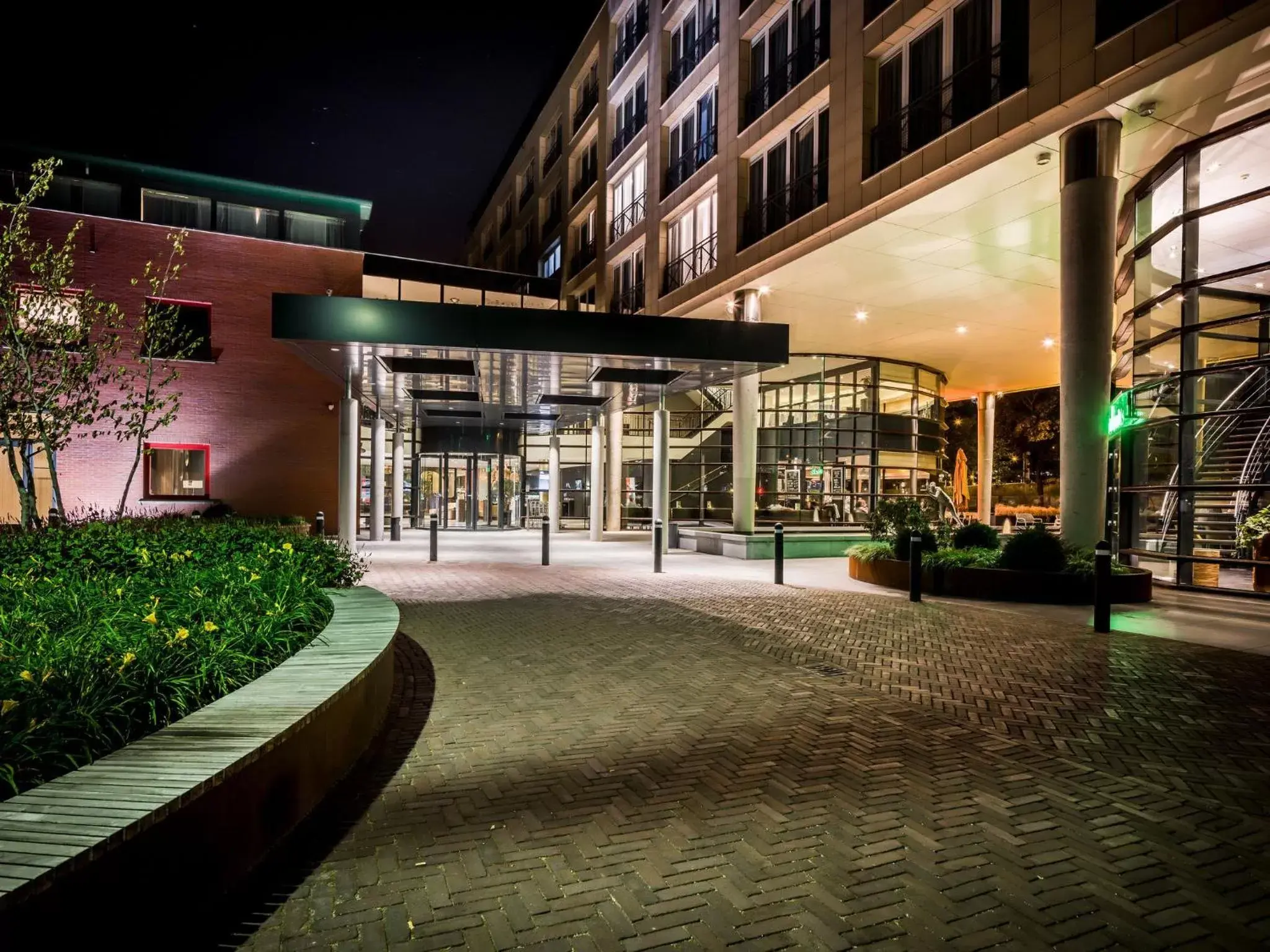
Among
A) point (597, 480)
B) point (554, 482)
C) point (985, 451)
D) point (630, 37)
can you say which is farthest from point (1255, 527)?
point (630, 37)

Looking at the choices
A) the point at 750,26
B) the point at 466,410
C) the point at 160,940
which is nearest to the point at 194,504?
the point at 466,410

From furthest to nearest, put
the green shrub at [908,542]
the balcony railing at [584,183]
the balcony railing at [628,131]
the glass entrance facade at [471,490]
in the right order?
the balcony railing at [584,183]
the glass entrance facade at [471,490]
the balcony railing at [628,131]
the green shrub at [908,542]

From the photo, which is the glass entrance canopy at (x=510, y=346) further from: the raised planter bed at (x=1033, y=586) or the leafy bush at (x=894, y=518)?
the raised planter bed at (x=1033, y=586)

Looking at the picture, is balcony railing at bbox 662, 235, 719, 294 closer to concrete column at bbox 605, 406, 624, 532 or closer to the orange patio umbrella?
concrete column at bbox 605, 406, 624, 532

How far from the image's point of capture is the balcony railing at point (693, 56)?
22547 mm

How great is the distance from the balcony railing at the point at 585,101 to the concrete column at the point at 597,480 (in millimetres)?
14699

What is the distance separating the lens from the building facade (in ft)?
37.4

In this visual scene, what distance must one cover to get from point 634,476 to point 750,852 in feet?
91.1

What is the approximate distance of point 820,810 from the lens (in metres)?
4.02

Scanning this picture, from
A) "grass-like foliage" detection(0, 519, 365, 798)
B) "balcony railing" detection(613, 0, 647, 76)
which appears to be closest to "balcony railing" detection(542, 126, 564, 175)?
"balcony railing" detection(613, 0, 647, 76)

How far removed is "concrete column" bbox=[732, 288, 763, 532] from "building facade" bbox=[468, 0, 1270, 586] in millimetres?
261

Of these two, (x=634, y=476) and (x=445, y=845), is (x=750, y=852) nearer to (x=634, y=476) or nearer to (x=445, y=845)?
(x=445, y=845)

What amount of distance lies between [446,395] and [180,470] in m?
8.44

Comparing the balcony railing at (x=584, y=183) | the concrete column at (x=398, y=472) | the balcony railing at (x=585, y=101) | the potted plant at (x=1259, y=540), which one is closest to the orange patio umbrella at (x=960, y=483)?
the potted plant at (x=1259, y=540)
